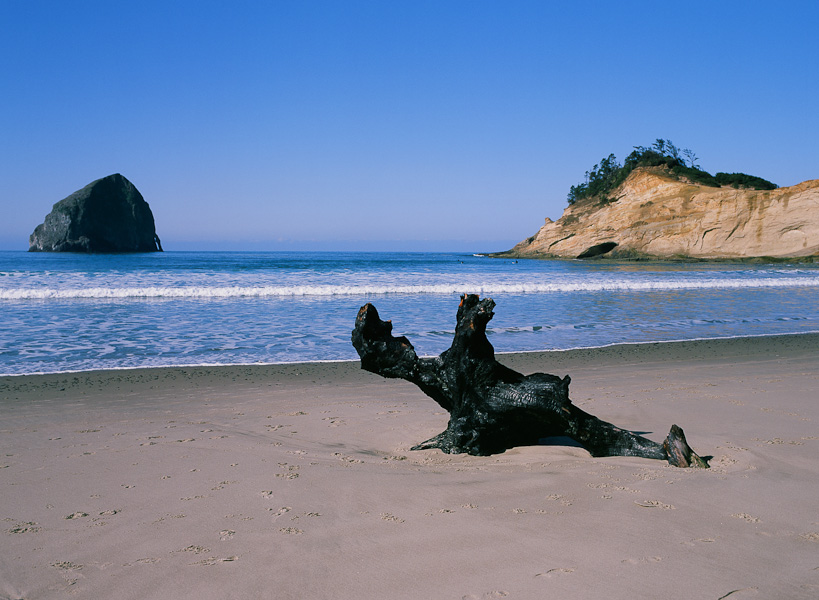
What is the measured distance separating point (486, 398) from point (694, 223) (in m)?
61.5

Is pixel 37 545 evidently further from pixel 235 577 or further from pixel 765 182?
pixel 765 182

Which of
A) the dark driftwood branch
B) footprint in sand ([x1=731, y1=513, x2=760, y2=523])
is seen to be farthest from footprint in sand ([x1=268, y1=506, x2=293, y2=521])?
footprint in sand ([x1=731, y1=513, x2=760, y2=523])

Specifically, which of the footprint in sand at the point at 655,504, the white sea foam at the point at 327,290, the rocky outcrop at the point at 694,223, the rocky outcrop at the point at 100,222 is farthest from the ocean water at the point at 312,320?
the rocky outcrop at the point at 100,222

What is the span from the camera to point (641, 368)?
29.1 ft

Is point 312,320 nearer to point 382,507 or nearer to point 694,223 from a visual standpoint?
point 382,507

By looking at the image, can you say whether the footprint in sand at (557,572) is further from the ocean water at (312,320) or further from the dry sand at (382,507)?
the ocean water at (312,320)

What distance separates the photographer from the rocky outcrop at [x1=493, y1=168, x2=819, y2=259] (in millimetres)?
53344

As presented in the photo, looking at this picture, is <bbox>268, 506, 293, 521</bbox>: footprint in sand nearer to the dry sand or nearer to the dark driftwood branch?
the dry sand

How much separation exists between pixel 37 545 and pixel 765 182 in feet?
266

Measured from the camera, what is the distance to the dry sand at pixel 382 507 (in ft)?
8.28

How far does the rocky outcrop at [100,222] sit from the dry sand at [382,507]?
127 meters

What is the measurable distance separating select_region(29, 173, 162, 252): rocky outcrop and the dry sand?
127m

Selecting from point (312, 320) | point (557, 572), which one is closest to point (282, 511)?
point (557, 572)

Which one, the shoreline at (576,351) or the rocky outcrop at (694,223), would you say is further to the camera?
the rocky outcrop at (694,223)
